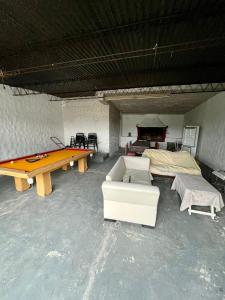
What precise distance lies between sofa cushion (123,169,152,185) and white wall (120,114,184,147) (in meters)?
6.16

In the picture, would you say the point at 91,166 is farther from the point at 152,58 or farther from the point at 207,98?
the point at 207,98

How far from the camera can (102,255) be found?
1680mm

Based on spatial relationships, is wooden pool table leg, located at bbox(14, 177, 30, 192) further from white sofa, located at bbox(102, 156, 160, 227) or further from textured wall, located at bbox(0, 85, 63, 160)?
white sofa, located at bbox(102, 156, 160, 227)

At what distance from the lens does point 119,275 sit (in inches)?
57.6

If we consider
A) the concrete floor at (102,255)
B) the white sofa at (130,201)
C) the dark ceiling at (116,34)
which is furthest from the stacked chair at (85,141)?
the white sofa at (130,201)

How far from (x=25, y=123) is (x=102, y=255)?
4.92 meters

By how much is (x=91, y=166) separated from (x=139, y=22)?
4191 millimetres

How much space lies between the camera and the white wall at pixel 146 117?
881cm

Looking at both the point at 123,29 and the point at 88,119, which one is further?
the point at 88,119

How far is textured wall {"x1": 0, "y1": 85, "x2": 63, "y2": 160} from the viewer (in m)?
4.30

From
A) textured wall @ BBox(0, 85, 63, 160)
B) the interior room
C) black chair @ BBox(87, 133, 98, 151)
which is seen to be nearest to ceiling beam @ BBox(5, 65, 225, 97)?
the interior room

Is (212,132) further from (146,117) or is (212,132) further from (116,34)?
(146,117)

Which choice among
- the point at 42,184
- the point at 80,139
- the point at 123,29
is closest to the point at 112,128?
the point at 80,139

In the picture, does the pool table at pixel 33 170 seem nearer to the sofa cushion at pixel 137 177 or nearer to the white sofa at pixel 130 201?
the white sofa at pixel 130 201
